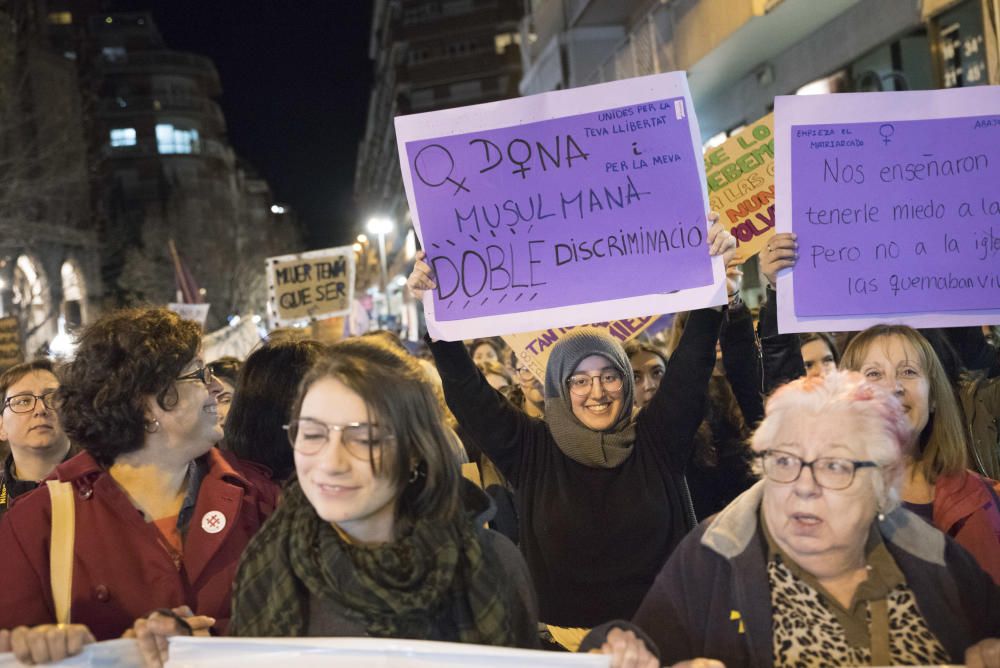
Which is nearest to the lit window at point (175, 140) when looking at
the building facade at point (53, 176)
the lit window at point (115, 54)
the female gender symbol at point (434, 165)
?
the lit window at point (115, 54)

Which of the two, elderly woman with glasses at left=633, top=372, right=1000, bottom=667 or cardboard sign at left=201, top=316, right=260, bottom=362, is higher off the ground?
cardboard sign at left=201, top=316, right=260, bottom=362

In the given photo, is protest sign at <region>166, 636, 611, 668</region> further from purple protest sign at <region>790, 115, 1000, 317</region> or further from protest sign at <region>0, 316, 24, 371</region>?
protest sign at <region>0, 316, 24, 371</region>

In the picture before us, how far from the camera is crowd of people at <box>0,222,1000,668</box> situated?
8.63 feet

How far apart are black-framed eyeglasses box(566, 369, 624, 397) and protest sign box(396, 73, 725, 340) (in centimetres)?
31

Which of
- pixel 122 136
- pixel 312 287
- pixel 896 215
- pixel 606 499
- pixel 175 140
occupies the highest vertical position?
pixel 122 136

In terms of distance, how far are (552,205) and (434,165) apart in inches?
19.3

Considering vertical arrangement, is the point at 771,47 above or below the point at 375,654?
above

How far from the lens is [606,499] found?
4035 millimetres

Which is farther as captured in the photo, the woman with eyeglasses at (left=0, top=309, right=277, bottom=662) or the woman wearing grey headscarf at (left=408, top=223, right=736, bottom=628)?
the woman wearing grey headscarf at (left=408, top=223, right=736, bottom=628)

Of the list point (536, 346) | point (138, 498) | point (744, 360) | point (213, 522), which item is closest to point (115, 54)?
point (536, 346)

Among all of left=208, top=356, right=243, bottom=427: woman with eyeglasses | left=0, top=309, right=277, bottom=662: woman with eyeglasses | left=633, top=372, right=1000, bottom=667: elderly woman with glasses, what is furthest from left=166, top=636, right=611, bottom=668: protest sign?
left=208, top=356, right=243, bottom=427: woman with eyeglasses

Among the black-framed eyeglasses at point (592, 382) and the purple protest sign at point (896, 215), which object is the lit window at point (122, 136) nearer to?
the black-framed eyeglasses at point (592, 382)

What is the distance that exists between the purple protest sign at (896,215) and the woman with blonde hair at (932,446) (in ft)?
0.95

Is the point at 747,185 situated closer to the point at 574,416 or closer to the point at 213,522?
the point at 574,416
